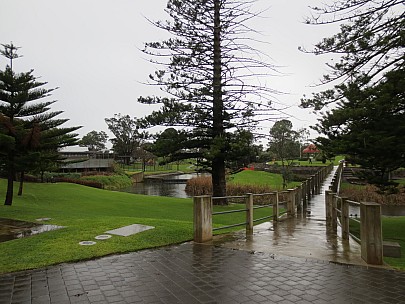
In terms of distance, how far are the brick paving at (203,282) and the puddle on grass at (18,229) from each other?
2.90m

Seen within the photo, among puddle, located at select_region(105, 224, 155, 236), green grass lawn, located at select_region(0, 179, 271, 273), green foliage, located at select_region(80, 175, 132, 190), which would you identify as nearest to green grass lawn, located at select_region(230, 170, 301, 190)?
green grass lawn, located at select_region(0, 179, 271, 273)

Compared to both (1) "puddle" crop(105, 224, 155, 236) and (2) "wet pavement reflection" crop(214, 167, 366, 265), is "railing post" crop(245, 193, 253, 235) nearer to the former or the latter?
(2) "wet pavement reflection" crop(214, 167, 366, 265)

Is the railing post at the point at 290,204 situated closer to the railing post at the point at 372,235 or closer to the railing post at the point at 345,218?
the railing post at the point at 345,218

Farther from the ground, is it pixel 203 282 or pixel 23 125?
pixel 23 125

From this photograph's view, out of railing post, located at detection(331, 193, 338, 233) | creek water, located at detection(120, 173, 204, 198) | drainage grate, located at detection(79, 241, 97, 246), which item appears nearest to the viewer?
drainage grate, located at detection(79, 241, 97, 246)

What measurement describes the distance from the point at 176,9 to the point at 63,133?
7505mm

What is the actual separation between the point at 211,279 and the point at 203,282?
0.50 ft

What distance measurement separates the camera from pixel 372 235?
16.9 ft

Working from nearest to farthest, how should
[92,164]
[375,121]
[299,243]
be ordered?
1. [299,243]
2. [375,121]
3. [92,164]

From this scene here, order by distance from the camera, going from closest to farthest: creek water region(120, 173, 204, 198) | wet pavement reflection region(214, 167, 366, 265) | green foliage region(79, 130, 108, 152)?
1. wet pavement reflection region(214, 167, 366, 265)
2. creek water region(120, 173, 204, 198)
3. green foliage region(79, 130, 108, 152)

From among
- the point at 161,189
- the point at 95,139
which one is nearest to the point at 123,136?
the point at 95,139

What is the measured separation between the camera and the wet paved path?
12.4 feet

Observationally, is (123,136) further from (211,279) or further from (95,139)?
(211,279)

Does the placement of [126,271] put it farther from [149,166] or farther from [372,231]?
[149,166]
